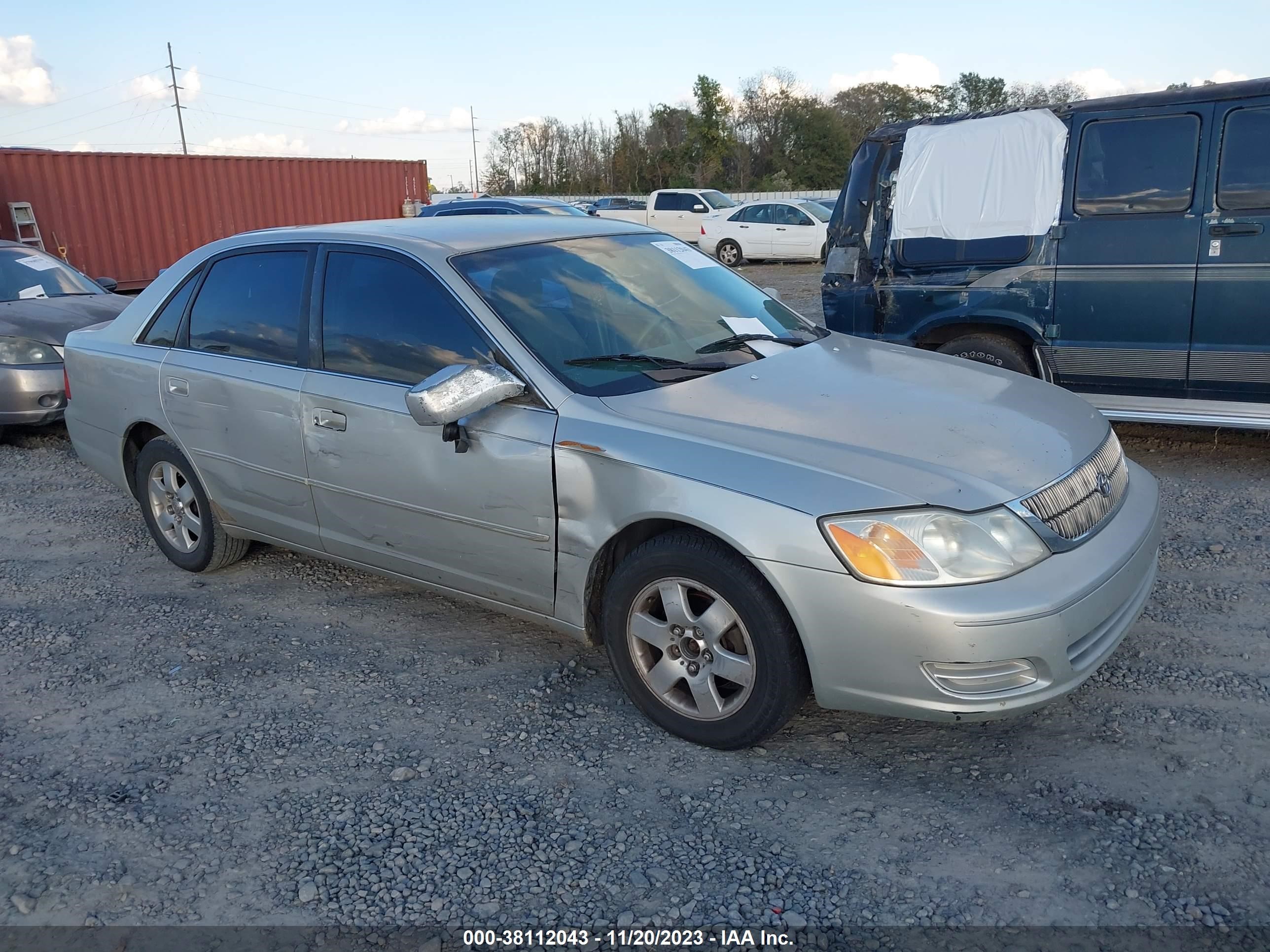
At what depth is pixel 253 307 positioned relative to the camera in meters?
4.35

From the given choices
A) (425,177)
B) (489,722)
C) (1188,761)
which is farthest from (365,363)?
(425,177)

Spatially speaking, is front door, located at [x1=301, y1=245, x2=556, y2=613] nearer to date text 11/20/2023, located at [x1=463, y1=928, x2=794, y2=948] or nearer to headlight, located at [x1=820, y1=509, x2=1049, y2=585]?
headlight, located at [x1=820, y1=509, x2=1049, y2=585]

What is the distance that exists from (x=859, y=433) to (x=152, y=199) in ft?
54.5

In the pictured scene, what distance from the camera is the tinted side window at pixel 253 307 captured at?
4.18 meters

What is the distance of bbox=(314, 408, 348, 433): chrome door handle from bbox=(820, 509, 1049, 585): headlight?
1.99 metres

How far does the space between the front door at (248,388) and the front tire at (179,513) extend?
14cm

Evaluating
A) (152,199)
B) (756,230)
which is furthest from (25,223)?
(756,230)

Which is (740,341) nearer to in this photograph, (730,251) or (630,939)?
(630,939)

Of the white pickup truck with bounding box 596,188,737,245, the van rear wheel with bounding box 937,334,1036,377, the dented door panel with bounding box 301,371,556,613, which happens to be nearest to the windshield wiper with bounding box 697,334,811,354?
the dented door panel with bounding box 301,371,556,613

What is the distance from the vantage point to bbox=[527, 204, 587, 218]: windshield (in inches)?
594

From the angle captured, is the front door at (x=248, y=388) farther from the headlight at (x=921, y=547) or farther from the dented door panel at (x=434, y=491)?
the headlight at (x=921, y=547)

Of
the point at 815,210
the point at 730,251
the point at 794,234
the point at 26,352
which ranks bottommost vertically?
the point at 730,251

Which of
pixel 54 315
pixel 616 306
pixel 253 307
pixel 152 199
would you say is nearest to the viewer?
pixel 616 306

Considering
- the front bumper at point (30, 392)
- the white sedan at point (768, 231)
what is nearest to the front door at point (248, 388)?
the front bumper at point (30, 392)
